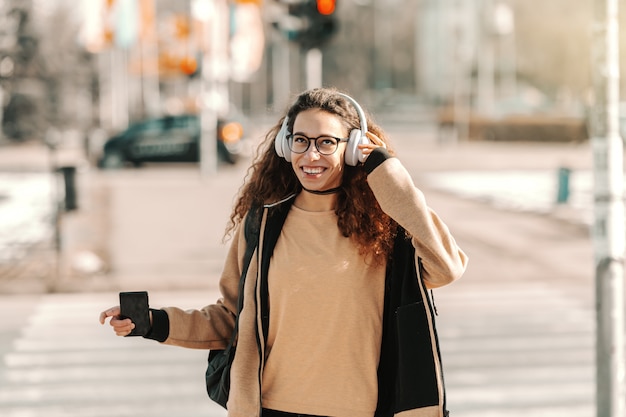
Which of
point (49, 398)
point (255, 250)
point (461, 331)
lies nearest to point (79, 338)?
point (49, 398)

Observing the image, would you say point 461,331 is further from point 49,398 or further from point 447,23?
point 447,23

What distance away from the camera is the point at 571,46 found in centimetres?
6725

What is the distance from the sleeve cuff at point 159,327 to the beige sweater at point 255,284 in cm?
1

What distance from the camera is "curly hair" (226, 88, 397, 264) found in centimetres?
292

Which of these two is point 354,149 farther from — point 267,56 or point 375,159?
point 267,56

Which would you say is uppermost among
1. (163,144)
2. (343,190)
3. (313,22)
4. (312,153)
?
(313,22)

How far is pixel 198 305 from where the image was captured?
10.1 meters

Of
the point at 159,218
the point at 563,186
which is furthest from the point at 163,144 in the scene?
the point at 563,186

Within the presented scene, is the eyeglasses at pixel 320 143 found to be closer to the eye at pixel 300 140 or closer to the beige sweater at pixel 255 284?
the eye at pixel 300 140

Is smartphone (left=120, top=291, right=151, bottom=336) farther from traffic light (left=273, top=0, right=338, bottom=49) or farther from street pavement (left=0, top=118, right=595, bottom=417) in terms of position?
traffic light (left=273, top=0, right=338, bottom=49)

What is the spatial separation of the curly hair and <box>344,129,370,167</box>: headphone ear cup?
0.04 metres

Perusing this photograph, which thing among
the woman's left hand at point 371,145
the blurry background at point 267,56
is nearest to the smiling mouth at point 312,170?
the woman's left hand at point 371,145

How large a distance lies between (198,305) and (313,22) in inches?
142

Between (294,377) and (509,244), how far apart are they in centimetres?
1170
